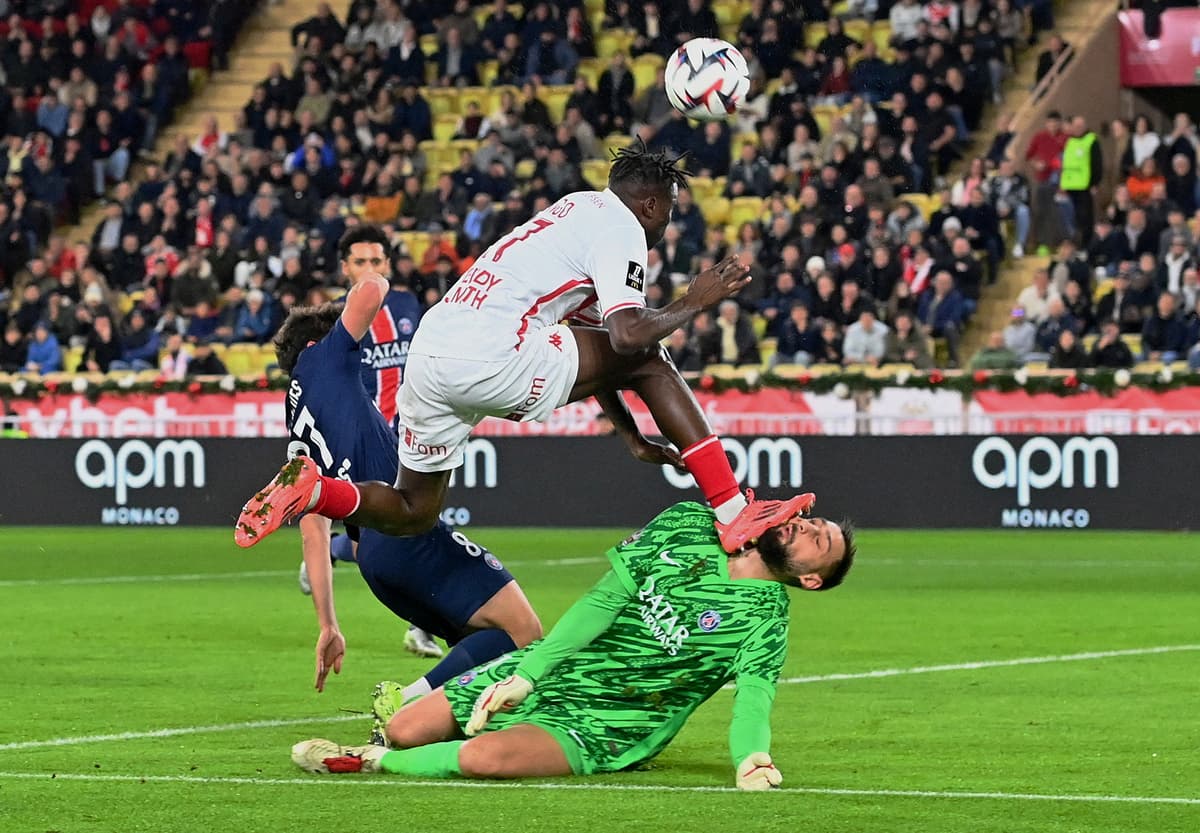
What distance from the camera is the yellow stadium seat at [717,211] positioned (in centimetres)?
2856

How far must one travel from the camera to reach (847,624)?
1386 cm

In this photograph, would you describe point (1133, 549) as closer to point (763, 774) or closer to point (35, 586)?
point (35, 586)

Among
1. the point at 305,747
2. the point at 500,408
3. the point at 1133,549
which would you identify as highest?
the point at 500,408

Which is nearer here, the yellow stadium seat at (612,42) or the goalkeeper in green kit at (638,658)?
the goalkeeper in green kit at (638,658)

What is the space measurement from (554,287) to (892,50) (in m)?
20.9

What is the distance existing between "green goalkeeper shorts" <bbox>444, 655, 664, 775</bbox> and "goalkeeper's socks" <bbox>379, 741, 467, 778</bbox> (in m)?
0.13

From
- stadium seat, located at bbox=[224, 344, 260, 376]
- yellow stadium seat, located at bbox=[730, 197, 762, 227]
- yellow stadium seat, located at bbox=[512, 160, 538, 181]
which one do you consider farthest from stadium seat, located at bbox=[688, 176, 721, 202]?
stadium seat, located at bbox=[224, 344, 260, 376]

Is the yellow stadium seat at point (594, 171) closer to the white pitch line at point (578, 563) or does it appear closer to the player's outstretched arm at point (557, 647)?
the white pitch line at point (578, 563)

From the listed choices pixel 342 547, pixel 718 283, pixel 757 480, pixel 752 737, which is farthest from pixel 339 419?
pixel 757 480

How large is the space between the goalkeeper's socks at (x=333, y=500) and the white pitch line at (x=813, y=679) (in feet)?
3.31

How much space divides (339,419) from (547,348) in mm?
1375

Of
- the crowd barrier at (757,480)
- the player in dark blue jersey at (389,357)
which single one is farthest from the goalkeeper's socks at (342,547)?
the crowd barrier at (757,480)

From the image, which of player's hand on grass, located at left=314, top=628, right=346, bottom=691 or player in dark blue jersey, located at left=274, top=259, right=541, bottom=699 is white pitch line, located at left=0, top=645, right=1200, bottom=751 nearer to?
player in dark blue jersey, located at left=274, top=259, right=541, bottom=699

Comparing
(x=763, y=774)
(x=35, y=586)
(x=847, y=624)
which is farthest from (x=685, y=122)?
(x=763, y=774)
